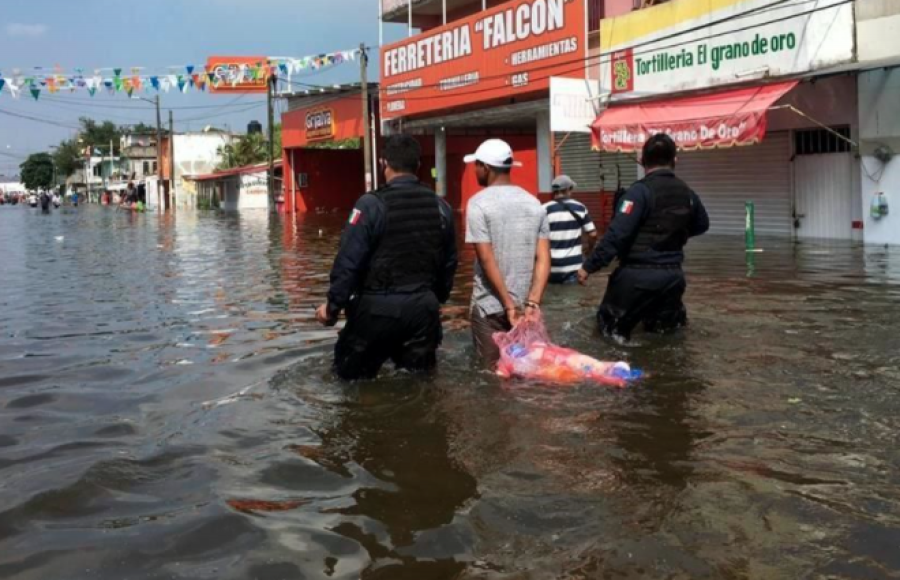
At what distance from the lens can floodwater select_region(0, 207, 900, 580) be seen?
10.4 ft

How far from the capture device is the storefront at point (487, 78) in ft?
73.2

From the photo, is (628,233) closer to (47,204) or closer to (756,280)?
(756,280)

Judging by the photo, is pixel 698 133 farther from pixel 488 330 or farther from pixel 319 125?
pixel 319 125

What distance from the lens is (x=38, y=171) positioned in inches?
5285

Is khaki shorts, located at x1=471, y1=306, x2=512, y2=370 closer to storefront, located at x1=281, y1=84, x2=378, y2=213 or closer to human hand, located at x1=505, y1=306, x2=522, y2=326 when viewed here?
human hand, located at x1=505, y1=306, x2=522, y2=326

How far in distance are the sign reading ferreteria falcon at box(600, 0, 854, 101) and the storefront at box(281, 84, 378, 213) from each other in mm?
22294

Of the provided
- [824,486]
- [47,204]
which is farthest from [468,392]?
[47,204]

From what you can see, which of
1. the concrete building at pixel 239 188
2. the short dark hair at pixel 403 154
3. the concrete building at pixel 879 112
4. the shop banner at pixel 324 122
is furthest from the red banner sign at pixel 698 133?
the concrete building at pixel 239 188

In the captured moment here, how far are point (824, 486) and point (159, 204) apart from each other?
66906 mm

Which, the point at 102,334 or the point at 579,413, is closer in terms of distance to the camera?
the point at 579,413

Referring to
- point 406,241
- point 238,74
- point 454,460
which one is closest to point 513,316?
point 406,241

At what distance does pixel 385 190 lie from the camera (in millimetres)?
4812

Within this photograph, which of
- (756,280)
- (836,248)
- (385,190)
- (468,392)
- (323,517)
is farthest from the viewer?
(836,248)

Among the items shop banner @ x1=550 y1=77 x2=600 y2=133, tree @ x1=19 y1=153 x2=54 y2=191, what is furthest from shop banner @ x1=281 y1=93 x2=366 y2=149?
tree @ x1=19 y1=153 x2=54 y2=191
